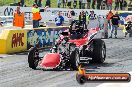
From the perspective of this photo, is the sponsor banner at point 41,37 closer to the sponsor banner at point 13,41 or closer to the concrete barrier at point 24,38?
the concrete barrier at point 24,38

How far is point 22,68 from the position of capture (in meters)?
12.9

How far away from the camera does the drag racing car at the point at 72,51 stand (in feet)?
38.6

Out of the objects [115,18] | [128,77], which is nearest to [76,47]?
[128,77]

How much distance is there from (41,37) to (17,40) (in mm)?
2243

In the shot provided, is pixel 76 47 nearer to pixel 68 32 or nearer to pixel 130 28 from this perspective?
pixel 68 32

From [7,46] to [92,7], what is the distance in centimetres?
2485

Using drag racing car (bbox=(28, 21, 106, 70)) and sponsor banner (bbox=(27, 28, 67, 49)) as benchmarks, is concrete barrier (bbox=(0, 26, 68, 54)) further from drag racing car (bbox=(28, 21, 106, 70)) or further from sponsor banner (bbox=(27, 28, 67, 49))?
drag racing car (bbox=(28, 21, 106, 70))

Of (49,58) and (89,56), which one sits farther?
(89,56)

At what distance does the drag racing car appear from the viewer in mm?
11766

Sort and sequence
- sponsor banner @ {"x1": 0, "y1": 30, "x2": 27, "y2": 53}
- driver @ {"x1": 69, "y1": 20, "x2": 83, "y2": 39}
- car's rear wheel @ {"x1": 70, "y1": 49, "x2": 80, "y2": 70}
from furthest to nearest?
sponsor banner @ {"x1": 0, "y1": 30, "x2": 27, "y2": 53} < driver @ {"x1": 69, "y1": 20, "x2": 83, "y2": 39} < car's rear wheel @ {"x1": 70, "y1": 49, "x2": 80, "y2": 70}

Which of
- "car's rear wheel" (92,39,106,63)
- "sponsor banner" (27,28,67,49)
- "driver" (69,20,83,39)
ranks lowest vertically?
"sponsor banner" (27,28,67,49)

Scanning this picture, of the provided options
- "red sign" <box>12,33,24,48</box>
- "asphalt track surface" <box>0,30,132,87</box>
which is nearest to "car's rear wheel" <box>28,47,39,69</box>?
"asphalt track surface" <box>0,30,132,87</box>

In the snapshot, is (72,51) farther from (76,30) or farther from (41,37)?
(41,37)

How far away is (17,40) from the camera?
1838 centimetres
